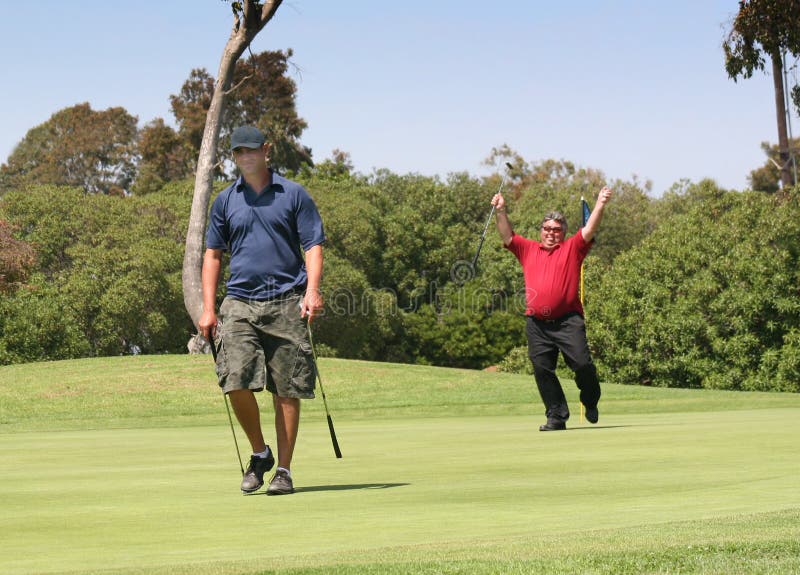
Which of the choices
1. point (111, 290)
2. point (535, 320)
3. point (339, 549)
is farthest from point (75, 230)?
point (339, 549)

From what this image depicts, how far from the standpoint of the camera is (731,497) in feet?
20.6

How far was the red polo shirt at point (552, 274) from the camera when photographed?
12.2 meters

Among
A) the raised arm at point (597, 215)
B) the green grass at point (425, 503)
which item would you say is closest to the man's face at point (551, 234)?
the raised arm at point (597, 215)

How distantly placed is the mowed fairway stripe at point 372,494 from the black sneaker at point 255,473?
138 mm

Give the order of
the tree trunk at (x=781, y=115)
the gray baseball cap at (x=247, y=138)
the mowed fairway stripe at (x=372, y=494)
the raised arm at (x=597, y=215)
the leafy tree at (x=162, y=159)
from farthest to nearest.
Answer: the leafy tree at (x=162, y=159) < the tree trunk at (x=781, y=115) < the raised arm at (x=597, y=215) < the gray baseball cap at (x=247, y=138) < the mowed fairway stripe at (x=372, y=494)

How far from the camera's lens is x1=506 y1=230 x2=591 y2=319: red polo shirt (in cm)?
1220

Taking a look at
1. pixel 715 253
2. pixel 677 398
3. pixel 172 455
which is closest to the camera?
pixel 172 455

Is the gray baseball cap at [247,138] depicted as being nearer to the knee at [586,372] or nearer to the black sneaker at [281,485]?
the black sneaker at [281,485]

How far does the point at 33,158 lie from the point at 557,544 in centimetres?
8383

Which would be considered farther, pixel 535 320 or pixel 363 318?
pixel 363 318

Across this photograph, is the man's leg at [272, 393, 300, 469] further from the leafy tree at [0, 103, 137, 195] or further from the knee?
the leafy tree at [0, 103, 137, 195]

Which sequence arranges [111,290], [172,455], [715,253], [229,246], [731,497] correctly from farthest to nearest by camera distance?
1. [111,290]
2. [715,253]
3. [172,455]
4. [229,246]
5. [731,497]

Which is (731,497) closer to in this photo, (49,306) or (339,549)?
(339,549)

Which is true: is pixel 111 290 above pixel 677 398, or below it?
above
